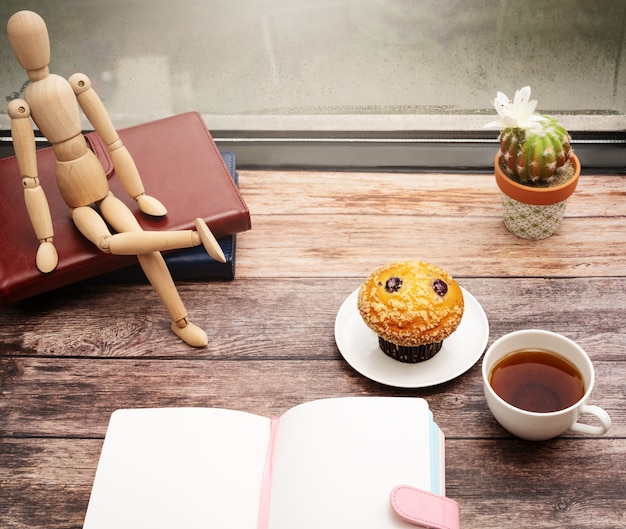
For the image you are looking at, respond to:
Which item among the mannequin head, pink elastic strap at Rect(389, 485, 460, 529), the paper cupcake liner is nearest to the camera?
pink elastic strap at Rect(389, 485, 460, 529)

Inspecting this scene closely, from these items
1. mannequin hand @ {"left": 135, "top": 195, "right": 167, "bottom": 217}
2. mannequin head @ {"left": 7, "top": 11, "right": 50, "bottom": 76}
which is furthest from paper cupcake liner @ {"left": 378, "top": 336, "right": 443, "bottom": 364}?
mannequin head @ {"left": 7, "top": 11, "right": 50, "bottom": 76}

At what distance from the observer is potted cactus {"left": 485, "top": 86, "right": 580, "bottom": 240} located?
1027mm

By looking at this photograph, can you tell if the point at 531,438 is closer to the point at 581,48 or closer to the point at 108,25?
the point at 581,48

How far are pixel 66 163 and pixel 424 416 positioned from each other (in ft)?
1.83

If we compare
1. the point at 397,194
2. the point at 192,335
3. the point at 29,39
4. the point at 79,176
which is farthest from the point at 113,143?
the point at 397,194

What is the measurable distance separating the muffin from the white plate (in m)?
0.04

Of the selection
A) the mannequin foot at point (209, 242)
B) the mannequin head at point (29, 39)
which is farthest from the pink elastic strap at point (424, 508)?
the mannequin head at point (29, 39)

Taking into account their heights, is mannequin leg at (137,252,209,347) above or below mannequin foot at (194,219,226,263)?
below

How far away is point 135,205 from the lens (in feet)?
3.61

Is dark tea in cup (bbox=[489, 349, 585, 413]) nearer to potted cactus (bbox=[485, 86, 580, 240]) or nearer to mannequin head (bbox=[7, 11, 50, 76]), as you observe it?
potted cactus (bbox=[485, 86, 580, 240])

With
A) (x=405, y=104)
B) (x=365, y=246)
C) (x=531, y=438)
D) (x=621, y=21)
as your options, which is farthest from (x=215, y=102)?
(x=531, y=438)

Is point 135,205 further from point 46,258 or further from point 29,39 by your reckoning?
point 29,39

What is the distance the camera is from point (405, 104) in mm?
1404

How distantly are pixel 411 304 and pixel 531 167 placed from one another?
0.32 metres
